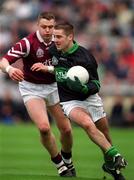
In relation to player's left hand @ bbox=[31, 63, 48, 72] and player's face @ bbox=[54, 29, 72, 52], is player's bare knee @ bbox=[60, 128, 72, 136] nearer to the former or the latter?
player's left hand @ bbox=[31, 63, 48, 72]

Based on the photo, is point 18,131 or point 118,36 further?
point 118,36

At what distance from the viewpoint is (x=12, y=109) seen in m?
26.9

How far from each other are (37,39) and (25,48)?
286mm

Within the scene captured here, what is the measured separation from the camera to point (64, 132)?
13648mm

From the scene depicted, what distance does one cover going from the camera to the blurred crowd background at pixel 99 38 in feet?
87.4

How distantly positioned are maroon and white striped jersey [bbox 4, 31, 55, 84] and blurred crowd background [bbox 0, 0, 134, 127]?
12.4 m

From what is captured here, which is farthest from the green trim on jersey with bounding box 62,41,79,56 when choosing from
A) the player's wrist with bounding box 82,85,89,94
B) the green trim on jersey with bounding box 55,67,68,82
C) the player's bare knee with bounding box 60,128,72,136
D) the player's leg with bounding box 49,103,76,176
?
the player's bare knee with bounding box 60,128,72,136

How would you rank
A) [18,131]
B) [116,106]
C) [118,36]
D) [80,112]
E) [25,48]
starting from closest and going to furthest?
1. [80,112]
2. [25,48]
3. [18,131]
4. [116,106]
5. [118,36]

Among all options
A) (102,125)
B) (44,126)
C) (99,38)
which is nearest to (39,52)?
(44,126)

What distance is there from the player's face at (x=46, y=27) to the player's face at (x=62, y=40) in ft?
1.74

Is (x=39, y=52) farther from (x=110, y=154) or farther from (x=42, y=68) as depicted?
(x=110, y=154)

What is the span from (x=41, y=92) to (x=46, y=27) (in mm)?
1067

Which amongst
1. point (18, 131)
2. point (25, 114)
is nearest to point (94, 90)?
point (18, 131)

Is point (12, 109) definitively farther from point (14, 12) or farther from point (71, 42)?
point (71, 42)
